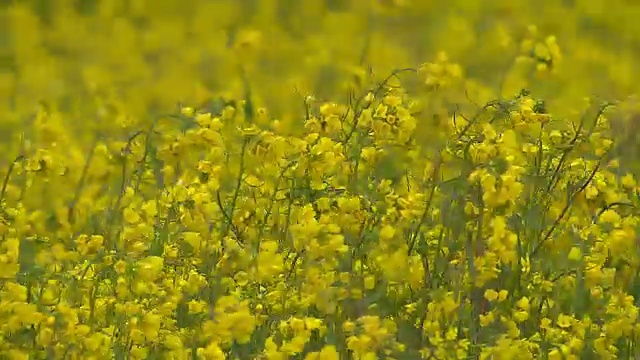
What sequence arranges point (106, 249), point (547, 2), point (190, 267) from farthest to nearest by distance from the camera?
point (547, 2), point (106, 249), point (190, 267)

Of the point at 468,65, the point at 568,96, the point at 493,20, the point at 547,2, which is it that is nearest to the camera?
the point at 568,96

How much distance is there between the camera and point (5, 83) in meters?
7.84

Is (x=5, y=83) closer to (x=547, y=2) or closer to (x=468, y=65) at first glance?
(x=468, y=65)

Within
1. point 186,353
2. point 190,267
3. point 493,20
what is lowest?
point 186,353

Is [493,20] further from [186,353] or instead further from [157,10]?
[186,353]

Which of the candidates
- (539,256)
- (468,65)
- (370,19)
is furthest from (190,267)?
(370,19)

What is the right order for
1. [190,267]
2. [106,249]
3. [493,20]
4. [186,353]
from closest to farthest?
[186,353], [190,267], [106,249], [493,20]

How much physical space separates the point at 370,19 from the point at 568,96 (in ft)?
7.46

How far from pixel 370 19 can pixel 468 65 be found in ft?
4.78

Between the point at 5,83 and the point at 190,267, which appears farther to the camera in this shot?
the point at 5,83

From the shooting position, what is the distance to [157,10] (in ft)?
31.6

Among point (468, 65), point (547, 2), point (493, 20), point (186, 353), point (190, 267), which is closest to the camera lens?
point (186, 353)

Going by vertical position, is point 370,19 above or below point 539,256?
above

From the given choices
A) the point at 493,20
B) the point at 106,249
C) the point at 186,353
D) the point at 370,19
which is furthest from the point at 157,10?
the point at 186,353
